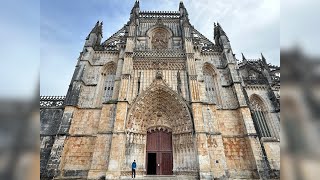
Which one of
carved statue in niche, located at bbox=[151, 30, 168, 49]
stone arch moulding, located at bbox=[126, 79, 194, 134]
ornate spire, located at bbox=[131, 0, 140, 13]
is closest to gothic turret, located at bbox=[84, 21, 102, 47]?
ornate spire, located at bbox=[131, 0, 140, 13]

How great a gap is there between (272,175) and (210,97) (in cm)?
697

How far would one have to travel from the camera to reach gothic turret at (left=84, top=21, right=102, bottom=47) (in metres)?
18.6

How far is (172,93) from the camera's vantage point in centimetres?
1535

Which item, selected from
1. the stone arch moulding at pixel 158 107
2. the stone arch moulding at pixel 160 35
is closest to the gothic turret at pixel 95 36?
the stone arch moulding at pixel 160 35

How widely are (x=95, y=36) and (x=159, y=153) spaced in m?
12.4

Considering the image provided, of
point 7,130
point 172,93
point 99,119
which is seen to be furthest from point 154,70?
point 7,130

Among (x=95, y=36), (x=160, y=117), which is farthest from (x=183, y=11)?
(x=160, y=117)

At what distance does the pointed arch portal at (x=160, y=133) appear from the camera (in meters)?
13.8

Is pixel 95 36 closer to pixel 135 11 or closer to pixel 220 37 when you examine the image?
pixel 135 11

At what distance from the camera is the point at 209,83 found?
18.1 metres

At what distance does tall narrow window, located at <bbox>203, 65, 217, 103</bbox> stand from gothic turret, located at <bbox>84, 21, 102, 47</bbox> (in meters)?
10.4

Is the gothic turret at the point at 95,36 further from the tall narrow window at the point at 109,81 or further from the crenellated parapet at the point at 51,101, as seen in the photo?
the crenellated parapet at the point at 51,101

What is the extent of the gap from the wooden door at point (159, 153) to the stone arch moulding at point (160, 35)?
9202 mm

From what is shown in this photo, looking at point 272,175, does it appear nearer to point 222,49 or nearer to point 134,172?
point 134,172
